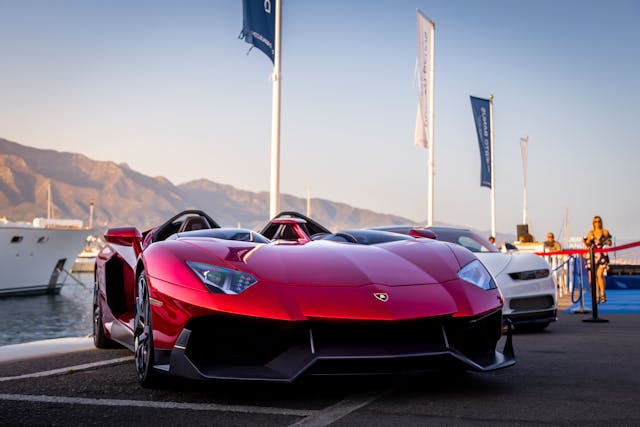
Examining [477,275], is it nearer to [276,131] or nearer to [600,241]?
[600,241]

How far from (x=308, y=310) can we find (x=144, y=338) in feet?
3.76

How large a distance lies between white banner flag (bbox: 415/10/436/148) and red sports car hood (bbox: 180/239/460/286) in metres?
20.9

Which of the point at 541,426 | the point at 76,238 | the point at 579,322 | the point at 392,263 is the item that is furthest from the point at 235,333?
the point at 76,238

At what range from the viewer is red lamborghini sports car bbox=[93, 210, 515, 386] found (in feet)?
13.2

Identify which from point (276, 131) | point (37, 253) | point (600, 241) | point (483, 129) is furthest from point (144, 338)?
point (37, 253)

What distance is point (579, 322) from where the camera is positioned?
1090 cm

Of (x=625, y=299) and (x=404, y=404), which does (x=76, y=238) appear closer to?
(x=625, y=299)

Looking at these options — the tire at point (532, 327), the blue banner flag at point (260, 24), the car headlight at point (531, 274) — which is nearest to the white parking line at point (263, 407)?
the car headlight at point (531, 274)

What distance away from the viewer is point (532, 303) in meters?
9.13

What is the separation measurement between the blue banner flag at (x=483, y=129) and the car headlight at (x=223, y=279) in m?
27.8

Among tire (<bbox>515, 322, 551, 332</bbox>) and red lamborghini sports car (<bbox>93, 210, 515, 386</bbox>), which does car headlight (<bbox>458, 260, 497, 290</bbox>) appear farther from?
tire (<bbox>515, 322, 551, 332</bbox>)

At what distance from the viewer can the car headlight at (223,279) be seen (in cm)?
423

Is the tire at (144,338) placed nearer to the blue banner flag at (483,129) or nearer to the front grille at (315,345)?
the front grille at (315,345)

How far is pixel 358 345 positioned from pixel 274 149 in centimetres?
1181
